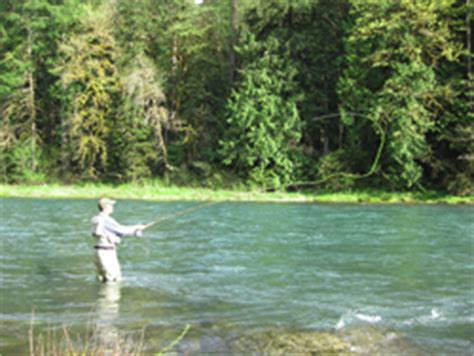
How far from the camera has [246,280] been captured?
11.1m

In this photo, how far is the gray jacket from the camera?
32.8 ft

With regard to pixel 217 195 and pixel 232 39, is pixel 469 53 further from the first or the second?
pixel 217 195

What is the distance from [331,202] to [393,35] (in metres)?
9.14

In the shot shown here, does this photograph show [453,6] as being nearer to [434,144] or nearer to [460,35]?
[460,35]

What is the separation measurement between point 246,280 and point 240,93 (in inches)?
959

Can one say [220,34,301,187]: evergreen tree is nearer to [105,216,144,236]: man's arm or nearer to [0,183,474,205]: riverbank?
[0,183,474,205]: riverbank

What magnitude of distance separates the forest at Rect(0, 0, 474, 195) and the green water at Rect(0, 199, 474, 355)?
455 inches

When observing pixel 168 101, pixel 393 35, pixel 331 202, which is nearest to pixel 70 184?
pixel 168 101

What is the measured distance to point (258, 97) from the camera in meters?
34.1

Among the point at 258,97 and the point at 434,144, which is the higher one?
the point at 258,97

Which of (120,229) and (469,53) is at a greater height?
(469,53)

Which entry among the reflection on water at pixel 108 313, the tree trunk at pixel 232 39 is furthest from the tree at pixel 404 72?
the reflection on water at pixel 108 313

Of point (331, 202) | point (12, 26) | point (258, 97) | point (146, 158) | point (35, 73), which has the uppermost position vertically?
point (12, 26)

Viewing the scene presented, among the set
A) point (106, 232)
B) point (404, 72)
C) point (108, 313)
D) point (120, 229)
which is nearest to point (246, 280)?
point (120, 229)
